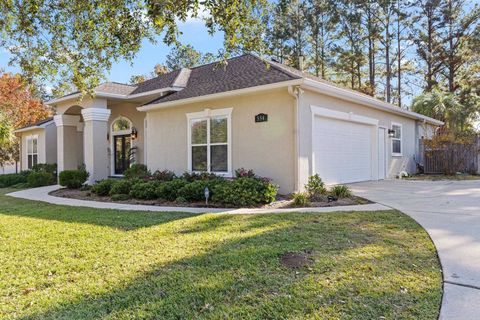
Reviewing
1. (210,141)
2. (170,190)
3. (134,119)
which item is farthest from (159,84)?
(170,190)

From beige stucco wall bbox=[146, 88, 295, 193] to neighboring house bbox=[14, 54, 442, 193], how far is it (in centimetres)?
3

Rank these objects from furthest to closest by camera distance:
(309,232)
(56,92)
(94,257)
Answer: (56,92) < (309,232) < (94,257)

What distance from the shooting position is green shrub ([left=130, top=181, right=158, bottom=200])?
1016 cm

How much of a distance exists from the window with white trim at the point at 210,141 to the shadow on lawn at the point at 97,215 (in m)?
3.98

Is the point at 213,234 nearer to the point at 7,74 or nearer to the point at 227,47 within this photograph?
the point at 227,47

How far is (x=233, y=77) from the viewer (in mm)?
12039

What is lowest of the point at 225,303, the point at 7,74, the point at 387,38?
the point at 225,303

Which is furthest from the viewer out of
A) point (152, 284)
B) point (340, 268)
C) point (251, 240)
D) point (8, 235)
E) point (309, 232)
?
point (8, 235)

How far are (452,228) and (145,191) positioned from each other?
7.72 metres

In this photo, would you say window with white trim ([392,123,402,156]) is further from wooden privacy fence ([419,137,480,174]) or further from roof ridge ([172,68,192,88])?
roof ridge ([172,68,192,88])

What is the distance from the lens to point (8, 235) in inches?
241

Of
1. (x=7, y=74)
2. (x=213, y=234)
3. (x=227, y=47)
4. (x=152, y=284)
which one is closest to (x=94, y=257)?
(x=152, y=284)

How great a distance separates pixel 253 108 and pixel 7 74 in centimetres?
2511

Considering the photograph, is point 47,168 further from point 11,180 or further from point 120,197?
point 120,197
